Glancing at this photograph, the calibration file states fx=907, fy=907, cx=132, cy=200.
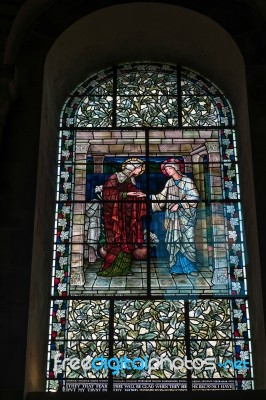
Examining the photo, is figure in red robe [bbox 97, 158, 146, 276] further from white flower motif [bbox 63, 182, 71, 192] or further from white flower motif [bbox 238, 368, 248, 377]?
white flower motif [bbox 238, 368, 248, 377]

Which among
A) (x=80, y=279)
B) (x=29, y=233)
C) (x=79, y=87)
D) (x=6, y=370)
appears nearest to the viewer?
(x=6, y=370)

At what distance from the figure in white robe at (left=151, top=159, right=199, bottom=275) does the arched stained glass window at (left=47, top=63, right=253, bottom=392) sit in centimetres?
1

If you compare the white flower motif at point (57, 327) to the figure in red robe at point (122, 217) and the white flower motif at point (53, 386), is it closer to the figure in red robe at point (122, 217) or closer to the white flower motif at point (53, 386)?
the white flower motif at point (53, 386)

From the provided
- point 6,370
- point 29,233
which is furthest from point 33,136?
point 6,370

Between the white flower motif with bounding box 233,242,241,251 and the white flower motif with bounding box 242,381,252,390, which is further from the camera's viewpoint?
the white flower motif with bounding box 233,242,241,251

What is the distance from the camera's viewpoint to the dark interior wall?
975 cm

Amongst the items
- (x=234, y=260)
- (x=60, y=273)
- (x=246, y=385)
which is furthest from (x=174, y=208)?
(x=246, y=385)

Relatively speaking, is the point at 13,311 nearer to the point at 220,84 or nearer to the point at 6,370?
the point at 6,370

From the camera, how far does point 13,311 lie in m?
9.76

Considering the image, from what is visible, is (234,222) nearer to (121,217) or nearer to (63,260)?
(121,217)

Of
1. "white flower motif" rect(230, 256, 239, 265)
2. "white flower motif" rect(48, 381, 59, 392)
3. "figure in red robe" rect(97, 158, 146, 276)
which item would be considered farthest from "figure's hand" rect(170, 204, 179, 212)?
"white flower motif" rect(48, 381, 59, 392)

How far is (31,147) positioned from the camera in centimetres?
1076

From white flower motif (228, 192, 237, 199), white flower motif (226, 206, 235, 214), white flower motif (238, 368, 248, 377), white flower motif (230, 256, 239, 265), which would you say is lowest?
white flower motif (238, 368, 248, 377)

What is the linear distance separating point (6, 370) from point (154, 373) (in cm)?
181
